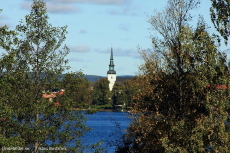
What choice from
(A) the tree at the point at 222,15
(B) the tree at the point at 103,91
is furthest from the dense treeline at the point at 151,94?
(B) the tree at the point at 103,91

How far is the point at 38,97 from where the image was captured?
63.9 feet

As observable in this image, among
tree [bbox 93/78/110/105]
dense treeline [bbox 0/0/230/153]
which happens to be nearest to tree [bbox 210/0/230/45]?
dense treeline [bbox 0/0/230/153]

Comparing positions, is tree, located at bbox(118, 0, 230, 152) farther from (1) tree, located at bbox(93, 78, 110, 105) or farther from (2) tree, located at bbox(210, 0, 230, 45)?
(1) tree, located at bbox(93, 78, 110, 105)

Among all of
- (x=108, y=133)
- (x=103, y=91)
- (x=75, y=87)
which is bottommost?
(x=108, y=133)

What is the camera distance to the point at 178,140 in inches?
706

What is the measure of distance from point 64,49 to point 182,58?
5502 millimetres

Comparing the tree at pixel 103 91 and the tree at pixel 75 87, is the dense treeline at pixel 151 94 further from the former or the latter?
the tree at pixel 103 91

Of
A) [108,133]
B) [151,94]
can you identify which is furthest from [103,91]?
[151,94]

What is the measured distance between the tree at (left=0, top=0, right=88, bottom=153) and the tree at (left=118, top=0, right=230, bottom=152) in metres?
3.29

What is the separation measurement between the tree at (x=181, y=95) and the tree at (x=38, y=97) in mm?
3292

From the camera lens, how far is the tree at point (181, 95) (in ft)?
57.0

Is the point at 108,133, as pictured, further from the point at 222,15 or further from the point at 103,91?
the point at 103,91

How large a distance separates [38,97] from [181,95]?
21.5ft

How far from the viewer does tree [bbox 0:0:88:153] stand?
18.1 metres
